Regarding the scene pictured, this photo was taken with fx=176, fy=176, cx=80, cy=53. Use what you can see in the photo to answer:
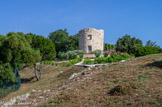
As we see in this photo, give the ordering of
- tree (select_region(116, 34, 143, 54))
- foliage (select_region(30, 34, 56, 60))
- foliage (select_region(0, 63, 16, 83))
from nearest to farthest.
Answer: foliage (select_region(0, 63, 16, 83))
foliage (select_region(30, 34, 56, 60))
tree (select_region(116, 34, 143, 54))

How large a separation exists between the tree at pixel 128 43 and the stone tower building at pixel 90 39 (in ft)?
17.1

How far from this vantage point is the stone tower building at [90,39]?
32.2 m

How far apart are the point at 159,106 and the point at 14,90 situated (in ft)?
37.3

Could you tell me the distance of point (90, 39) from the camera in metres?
32.4

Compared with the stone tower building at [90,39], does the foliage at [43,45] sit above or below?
below

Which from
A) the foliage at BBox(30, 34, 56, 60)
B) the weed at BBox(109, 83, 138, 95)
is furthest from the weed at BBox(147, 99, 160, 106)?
the foliage at BBox(30, 34, 56, 60)

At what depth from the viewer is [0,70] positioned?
12312 mm

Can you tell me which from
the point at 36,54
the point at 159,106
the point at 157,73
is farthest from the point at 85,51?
the point at 159,106

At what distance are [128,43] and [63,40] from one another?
47.2ft

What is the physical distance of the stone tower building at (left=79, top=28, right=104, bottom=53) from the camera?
106ft

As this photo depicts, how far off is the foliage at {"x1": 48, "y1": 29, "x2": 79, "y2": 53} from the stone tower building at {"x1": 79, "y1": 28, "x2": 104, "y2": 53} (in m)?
8.34

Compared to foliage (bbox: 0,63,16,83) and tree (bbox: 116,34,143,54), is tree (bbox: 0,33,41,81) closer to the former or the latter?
foliage (bbox: 0,63,16,83)

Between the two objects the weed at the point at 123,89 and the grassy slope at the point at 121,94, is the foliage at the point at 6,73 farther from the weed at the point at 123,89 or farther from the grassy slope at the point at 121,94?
the weed at the point at 123,89

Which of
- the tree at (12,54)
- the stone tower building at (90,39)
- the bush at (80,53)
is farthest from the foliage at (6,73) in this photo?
the stone tower building at (90,39)
